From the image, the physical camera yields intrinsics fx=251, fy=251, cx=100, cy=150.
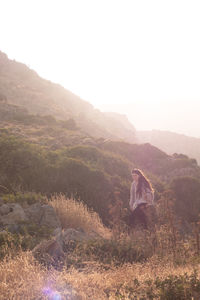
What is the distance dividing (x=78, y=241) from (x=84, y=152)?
10.8 meters

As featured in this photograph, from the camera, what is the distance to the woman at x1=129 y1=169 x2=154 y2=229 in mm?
7750

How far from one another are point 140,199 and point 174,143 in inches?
2753

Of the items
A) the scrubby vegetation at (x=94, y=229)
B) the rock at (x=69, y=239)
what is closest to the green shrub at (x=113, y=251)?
the scrubby vegetation at (x=94, y=229)

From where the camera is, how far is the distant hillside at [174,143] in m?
69.5

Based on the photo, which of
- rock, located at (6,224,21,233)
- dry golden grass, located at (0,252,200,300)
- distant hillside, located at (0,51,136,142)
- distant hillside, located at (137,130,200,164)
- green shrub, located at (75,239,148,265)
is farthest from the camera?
distant hillside, located at (137,130,200,164)

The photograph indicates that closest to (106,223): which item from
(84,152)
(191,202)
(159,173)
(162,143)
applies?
(191,202)

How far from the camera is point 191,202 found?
12.8m

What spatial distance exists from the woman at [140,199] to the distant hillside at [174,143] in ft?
195

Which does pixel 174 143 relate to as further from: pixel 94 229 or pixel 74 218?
A: pixel 74 218

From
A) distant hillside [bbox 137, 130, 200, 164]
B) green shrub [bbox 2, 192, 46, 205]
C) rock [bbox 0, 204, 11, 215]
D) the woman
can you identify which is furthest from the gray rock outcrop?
distant hillside [bbox 137, 130, 200, 164]

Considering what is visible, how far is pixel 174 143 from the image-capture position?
7450 cm

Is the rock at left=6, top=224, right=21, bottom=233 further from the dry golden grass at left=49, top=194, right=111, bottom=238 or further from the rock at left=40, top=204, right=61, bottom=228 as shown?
the dry golden grass at left=49, top=194, right=111, bottom=238

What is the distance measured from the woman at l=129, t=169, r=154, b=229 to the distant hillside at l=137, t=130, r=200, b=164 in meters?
59.6

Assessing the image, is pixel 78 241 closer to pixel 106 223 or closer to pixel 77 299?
pixel 77 299
